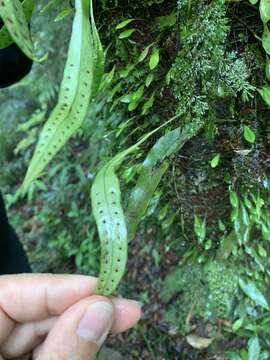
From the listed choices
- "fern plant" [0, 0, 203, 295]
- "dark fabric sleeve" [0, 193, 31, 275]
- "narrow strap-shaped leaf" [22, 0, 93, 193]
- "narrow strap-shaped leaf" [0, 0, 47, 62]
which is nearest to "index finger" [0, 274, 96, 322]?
"fern plant" [0, 0, 203, 295]

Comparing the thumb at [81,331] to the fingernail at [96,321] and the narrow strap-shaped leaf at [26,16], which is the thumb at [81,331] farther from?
the narrow strap-shaped leaf at [26,16]

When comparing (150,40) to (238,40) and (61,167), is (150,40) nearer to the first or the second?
(238,40)

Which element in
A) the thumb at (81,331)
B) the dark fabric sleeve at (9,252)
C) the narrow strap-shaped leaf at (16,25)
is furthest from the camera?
the dark fabric sleeve at (9,252)

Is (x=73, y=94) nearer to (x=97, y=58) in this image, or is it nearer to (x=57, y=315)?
(x=97, y=58)

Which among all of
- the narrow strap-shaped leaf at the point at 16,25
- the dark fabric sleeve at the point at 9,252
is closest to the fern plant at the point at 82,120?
the narrow strap-shaped leaf at the point at 16,25

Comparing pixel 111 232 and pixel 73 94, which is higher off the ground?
pixel 73 94

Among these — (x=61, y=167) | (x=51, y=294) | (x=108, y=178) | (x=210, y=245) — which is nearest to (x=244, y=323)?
(x=210, y=245)

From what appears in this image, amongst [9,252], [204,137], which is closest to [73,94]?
[204,137]
